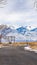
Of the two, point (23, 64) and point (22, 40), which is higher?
point (22, 40)

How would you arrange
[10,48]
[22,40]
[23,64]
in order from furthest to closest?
[10,48] < [22,40] < [23,64]

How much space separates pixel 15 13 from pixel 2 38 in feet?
2.34

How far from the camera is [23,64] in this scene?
2.94m

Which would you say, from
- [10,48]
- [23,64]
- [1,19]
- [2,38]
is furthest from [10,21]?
[23,64]

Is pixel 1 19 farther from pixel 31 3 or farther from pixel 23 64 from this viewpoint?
pixel 23 64

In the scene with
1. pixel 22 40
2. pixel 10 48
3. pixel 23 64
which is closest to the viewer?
pixel 23 64

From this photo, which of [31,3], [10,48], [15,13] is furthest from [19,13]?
[10,48]

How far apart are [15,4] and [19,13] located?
0.83 feet

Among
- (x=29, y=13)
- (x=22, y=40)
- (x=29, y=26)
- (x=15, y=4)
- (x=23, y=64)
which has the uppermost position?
(x=15, y=4)

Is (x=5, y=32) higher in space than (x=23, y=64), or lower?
higher

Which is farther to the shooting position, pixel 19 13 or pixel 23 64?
pixel 19 13

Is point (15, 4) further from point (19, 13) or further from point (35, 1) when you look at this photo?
point (35, 1)

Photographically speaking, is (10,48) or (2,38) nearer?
(2,38)

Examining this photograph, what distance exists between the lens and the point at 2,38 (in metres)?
3.90
